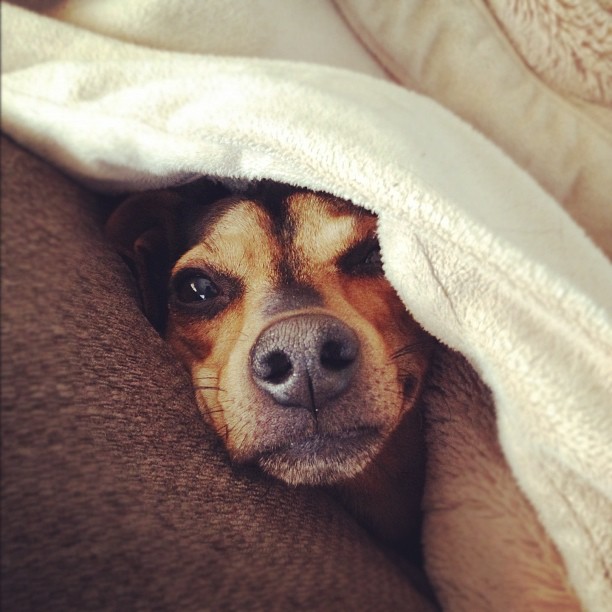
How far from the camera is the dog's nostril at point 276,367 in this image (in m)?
0.79

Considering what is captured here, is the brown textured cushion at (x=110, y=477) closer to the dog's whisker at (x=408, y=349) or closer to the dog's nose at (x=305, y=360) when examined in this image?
the dog's nose at (x=305, y=360)

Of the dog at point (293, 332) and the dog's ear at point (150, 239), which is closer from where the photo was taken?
the dog at point (293, 332)

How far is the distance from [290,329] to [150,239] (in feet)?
1.53

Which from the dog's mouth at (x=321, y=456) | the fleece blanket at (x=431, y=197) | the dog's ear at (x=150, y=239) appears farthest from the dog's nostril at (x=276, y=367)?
the dog's ear at (x=150, y=239)

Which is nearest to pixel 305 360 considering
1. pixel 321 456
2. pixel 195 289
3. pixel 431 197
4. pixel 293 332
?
pixel 293 332

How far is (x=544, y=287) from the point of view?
26.2 inches

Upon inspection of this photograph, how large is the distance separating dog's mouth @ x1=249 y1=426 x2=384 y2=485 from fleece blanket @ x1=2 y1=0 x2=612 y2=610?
15 cm

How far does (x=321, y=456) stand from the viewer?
851 millimetres

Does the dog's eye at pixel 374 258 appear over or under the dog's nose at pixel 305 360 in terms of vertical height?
over

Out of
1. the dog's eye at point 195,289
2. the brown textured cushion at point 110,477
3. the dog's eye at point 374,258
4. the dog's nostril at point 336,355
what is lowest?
the dog's eye at point 195,289

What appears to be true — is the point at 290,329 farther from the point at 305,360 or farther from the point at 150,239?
the point at 150,239

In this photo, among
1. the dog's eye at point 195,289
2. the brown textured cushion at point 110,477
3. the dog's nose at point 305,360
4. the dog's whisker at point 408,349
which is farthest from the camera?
the dog's eye at point 195,289

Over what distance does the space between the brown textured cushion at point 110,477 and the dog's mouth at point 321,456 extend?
0.03 m

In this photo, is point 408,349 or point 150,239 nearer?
point 408,349
